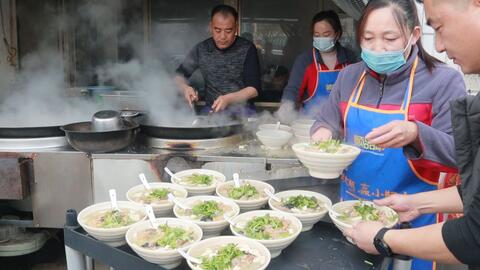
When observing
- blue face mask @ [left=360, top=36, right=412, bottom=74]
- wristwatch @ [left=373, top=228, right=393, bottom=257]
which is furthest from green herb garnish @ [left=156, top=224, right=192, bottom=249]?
blue face mask @ [left=360, top=36, right=412, bottom=74]

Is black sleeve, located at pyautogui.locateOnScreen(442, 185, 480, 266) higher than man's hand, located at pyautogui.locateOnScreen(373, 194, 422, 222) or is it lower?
higher

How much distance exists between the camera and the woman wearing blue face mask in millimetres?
4031

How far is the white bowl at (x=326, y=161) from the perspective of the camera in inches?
79.0

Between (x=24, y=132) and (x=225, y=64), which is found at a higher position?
(x=225, y=64)

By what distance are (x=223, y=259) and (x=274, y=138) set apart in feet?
5.60

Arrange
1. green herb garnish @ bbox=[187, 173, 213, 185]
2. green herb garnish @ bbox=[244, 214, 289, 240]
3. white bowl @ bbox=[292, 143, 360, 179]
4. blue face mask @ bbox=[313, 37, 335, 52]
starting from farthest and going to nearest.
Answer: blue face mask @ bbox=[313, 37, 335, 52]
green herb garnish @ bbox=[187, 173, 213, 185]
white bowl @ bbox=[292, 143, 360, 179]
green herb garnish @ bbox=[244, 214, 289, 240]

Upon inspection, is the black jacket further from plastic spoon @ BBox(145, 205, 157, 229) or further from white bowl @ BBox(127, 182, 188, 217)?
white bowl @ BBox(127, 182, 188, 217)

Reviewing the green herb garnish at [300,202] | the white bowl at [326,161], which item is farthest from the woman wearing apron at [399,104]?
the green herb garnish at [300,202]

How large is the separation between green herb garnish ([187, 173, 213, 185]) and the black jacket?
1.48 metres

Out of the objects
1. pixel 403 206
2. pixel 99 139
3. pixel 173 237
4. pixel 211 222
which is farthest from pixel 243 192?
pixel 99 139

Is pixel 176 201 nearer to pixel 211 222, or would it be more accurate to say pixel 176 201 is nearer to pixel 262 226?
pixel 211 222

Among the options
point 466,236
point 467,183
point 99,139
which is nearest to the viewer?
point 466,236

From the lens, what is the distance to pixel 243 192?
2287 mm

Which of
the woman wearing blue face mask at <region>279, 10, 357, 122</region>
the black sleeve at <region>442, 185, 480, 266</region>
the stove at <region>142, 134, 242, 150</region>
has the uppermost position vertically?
the woman wearing blue face mask at <region>279, 10, 357, 122</region>
